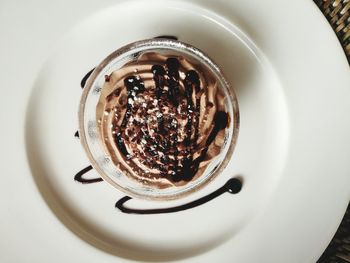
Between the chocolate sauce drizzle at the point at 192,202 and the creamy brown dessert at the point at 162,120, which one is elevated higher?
the creamy brown dessert at the point at 162,120

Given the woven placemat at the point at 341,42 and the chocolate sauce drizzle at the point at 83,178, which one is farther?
the chocolate sauce drizzle at the point at 83,178

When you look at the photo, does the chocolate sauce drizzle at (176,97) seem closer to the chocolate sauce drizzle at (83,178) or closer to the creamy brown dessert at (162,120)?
the creamy brown dessert at (162,120)

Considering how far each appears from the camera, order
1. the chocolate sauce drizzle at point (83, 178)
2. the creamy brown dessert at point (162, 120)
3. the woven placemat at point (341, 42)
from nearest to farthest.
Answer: the creamy brown dessert at point (162, 120) < the woven placemat at point (341, 42) < the chocolate sauce drizzle at point (83, 178)

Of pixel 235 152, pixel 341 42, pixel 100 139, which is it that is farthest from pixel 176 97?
pixel 341 42

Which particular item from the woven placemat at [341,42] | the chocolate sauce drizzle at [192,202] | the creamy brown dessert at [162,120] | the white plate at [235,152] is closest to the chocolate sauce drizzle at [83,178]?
the white plate at [235,152]

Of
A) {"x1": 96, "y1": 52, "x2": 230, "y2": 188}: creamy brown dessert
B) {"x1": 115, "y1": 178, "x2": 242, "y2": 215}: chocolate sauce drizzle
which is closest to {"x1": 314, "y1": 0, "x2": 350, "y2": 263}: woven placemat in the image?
{"x1": 115, "y1": 178, "x2": 242, "y2": 215}: chocolate sauce drizzle

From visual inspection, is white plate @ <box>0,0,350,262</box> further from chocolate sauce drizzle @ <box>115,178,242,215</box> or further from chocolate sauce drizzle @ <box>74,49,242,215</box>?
chocolate sauce drizzle @ <box>74,49,242,215</box>

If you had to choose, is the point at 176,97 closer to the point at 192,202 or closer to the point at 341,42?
the point at 192,202
